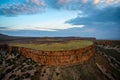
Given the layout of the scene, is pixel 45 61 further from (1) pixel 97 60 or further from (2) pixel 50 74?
(1) pixel 97 60

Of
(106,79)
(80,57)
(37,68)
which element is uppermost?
(80,57)

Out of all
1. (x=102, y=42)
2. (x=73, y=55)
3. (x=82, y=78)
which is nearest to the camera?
(x=82, y=78)

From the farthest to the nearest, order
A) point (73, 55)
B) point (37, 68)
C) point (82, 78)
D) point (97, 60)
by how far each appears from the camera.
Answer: point (97, 60)
point (73, 55)
point (37, 68)
point (82, 78)

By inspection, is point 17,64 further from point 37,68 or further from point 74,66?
point 74,66

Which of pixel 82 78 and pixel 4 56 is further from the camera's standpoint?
pixel 4 56

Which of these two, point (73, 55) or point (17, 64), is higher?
point (73, 55)

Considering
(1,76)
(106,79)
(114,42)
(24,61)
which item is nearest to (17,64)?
(24,61)

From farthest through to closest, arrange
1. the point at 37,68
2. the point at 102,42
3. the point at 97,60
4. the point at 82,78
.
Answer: the point at 102,42
the point at 97,60
the point at 37,68
the point at 82,78

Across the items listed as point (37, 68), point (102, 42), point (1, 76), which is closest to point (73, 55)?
point (37, 68)

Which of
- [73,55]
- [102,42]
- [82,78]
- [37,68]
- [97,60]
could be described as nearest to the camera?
[82,78]
